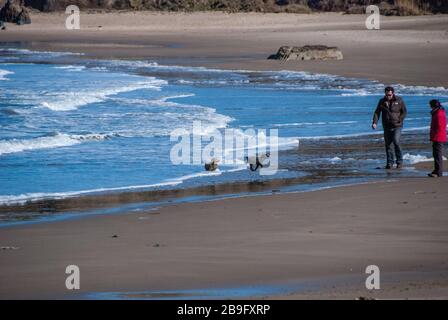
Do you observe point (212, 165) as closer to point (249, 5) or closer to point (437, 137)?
point (437, 137)

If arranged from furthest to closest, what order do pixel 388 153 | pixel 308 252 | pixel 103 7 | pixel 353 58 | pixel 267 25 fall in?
1. pixel 103 7
2. pixel 267 25
3. pixel 353 58
4. pixel 388 153
5. pixel 308 252

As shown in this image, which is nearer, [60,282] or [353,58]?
[60,282]

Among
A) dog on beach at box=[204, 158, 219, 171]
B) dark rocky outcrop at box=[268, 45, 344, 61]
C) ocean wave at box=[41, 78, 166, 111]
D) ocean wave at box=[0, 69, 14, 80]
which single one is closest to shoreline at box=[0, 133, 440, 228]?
dog on beach at box=[204, 158, 219, 171]

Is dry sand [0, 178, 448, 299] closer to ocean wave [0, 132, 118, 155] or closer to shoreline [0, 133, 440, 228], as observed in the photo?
shoreline [0, 133, 440, 228]

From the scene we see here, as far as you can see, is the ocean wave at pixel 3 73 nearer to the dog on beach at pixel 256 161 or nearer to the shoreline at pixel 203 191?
the shoreline at pixel 203 191

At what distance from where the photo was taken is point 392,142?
49.3 feet

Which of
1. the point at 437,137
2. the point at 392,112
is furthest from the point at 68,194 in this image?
the point at 392,112

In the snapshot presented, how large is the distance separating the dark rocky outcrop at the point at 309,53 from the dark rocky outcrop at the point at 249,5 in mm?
26472

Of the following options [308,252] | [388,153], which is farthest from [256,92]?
[308,252]

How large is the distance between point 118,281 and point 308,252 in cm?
186

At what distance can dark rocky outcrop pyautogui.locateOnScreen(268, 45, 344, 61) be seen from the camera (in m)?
36.2

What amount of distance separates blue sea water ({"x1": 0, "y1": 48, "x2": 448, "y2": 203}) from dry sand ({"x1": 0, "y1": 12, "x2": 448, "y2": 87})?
2.69 meters
